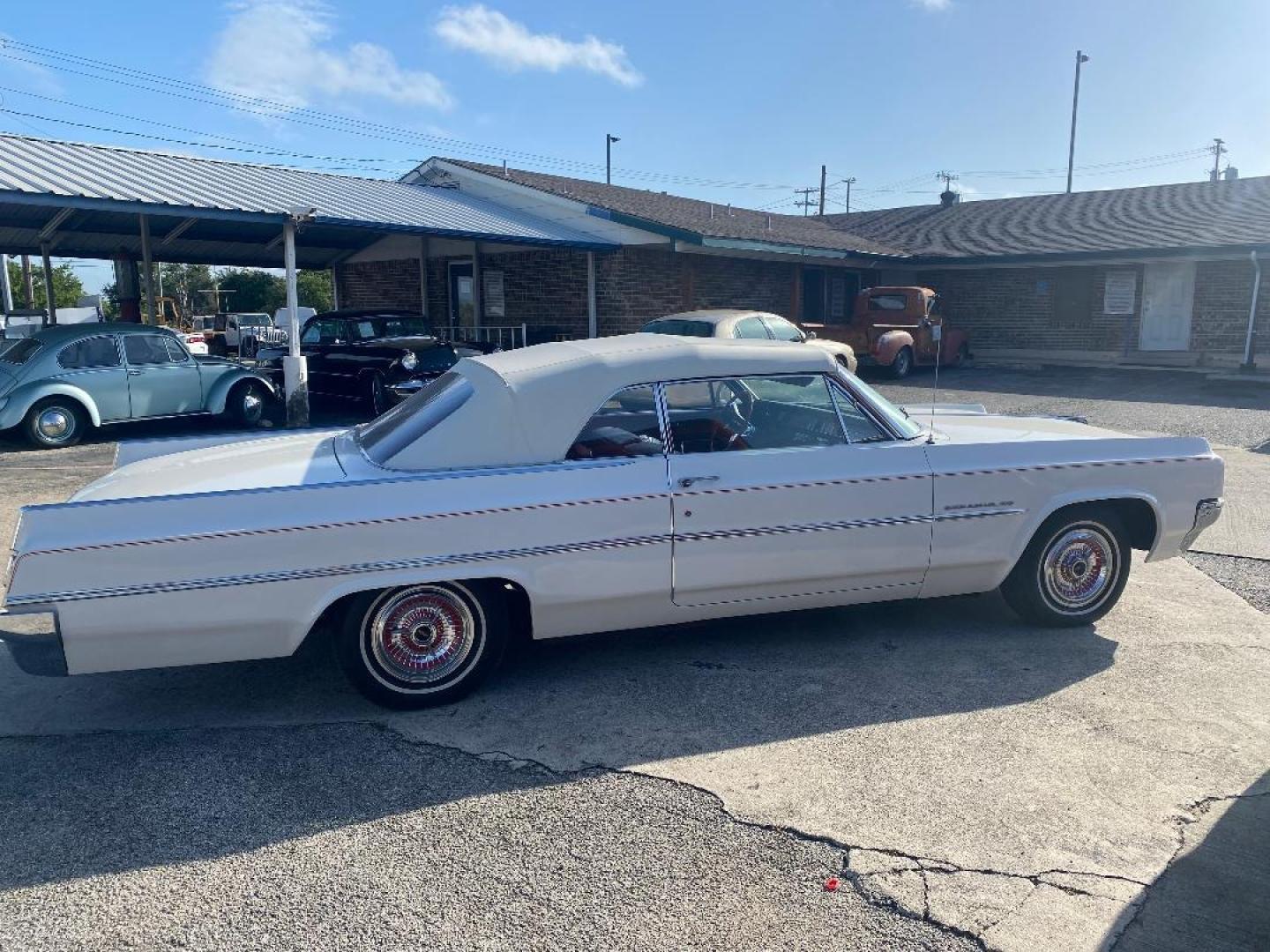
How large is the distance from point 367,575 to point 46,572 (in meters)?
1.12

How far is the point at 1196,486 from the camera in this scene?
16.1 feet

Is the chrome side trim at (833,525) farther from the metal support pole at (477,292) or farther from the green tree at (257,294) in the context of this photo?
the green tree at (257,294)

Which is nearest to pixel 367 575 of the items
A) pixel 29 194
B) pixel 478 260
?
pixel 29 194

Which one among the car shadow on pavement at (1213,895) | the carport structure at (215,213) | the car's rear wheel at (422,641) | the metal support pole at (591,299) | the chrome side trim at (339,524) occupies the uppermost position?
the carport structure at (215,213)

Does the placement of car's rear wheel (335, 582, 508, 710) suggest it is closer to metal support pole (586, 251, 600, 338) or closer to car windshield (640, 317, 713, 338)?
car windshield (640, 317, 713, 338)

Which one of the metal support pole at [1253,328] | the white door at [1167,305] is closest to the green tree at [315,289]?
the white door at [1167,305]

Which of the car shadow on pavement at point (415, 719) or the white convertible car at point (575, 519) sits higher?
the white convertible car at point (575, 519)

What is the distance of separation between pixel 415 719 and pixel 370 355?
33.5ft

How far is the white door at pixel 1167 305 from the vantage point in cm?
2125

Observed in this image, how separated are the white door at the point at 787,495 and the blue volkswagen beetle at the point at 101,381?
9.48 m

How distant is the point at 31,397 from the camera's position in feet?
35.3

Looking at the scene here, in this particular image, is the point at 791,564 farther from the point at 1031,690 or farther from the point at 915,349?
the point at 915,349

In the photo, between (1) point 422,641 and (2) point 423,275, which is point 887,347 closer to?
(2) point 423,275

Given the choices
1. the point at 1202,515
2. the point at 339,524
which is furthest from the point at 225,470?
the point at 1202,515
